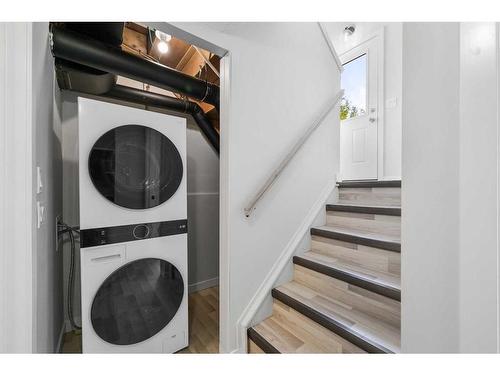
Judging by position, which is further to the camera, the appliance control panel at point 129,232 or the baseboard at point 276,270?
the baseboard at point 276,270

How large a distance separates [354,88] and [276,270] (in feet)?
10.2

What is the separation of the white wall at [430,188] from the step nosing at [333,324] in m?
0.68

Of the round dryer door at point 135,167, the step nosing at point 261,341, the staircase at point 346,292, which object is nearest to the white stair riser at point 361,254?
the staircase at point 346,292

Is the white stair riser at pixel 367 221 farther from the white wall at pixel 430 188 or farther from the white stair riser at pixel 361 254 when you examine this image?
the white wall at pixel 430 188

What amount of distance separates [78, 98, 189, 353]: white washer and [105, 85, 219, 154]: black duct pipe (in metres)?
0.83

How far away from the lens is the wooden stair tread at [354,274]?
1.19 metres

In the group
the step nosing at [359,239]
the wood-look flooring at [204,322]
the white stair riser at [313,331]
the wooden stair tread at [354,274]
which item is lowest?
the wood-look flooring at [204,322]

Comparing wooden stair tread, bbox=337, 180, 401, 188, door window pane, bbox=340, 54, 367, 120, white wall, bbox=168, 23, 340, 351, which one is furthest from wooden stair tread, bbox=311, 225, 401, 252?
door window pane, bbox=340, 54, 367, 120

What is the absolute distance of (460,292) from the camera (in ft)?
1.30

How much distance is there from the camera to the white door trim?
2.05ft
